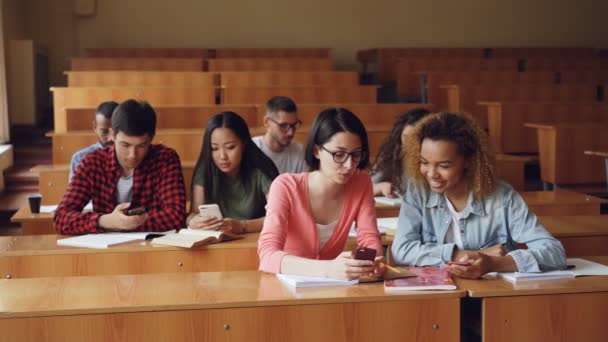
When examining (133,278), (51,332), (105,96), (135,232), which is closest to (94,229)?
(135,232)

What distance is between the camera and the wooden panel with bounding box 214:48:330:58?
10328 millimetres

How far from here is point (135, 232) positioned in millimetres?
3102

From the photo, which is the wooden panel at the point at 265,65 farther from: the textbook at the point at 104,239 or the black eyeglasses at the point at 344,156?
the black eyeglasses at the point at 344,156

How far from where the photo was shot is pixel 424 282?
2.21m

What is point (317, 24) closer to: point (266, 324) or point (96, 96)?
point (96, 96)

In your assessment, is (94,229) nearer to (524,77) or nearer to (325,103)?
(325,103)

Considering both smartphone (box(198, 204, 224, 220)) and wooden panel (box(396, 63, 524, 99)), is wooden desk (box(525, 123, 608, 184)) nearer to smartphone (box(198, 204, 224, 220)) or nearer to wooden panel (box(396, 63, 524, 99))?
wooden panel (box(396, 63, 524, 99))

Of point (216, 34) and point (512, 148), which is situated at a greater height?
point (216, 34)

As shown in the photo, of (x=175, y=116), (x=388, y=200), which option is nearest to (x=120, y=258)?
(x=388, y=200)

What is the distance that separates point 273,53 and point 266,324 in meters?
8.61

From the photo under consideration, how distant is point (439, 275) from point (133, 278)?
887 mm

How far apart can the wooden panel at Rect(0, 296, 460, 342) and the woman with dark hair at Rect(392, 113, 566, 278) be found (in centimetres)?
31

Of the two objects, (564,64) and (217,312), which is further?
(564,64)

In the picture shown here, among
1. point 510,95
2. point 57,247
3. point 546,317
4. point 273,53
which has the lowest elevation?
point 546,317
